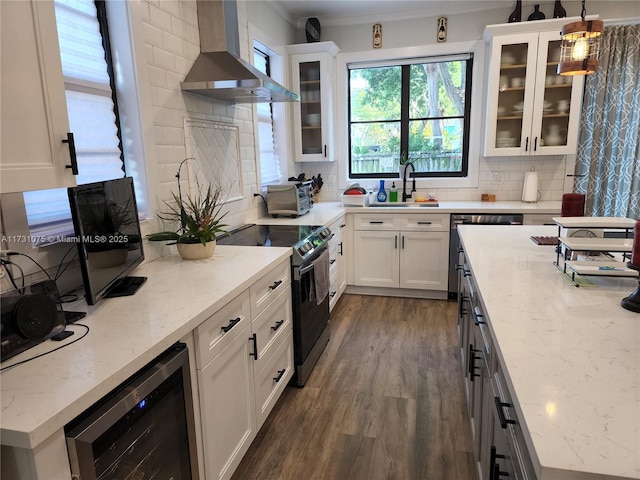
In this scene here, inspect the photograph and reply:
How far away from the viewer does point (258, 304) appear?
6.62ft

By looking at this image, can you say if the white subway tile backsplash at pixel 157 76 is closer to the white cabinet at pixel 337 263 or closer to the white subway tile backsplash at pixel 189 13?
the white subway tile backsplash at pixel 189 13

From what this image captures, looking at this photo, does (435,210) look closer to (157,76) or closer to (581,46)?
(581,46)

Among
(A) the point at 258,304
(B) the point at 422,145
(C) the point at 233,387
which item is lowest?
(C) the point at 233,387

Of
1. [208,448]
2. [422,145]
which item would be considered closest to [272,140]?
[422,145]

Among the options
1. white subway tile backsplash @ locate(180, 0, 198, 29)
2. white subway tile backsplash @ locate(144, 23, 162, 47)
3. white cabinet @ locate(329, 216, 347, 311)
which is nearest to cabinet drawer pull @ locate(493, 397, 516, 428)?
white subway tile backsplash @ locate(144, 23, 162, 47)

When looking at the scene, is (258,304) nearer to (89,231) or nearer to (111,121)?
(89,231)

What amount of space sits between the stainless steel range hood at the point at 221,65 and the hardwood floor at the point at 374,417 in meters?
1.89

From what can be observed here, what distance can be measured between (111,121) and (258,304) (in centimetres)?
118

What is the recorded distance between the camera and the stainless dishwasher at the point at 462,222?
3834 mm

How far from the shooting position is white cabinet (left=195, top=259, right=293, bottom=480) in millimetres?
1580

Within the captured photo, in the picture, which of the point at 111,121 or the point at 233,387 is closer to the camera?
the point at 233,387

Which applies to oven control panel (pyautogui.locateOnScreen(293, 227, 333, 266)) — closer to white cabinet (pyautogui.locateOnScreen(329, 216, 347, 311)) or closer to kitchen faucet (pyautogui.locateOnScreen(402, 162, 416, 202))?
white cabinet (pyautogui.locateOnScreen(329, 216, 347, 311))

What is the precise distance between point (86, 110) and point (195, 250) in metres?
0.82

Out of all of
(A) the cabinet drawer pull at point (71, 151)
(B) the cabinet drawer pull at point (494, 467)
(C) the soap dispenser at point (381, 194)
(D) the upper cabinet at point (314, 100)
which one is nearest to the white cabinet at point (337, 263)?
(C) the soap dispenser at point (381, 194)
